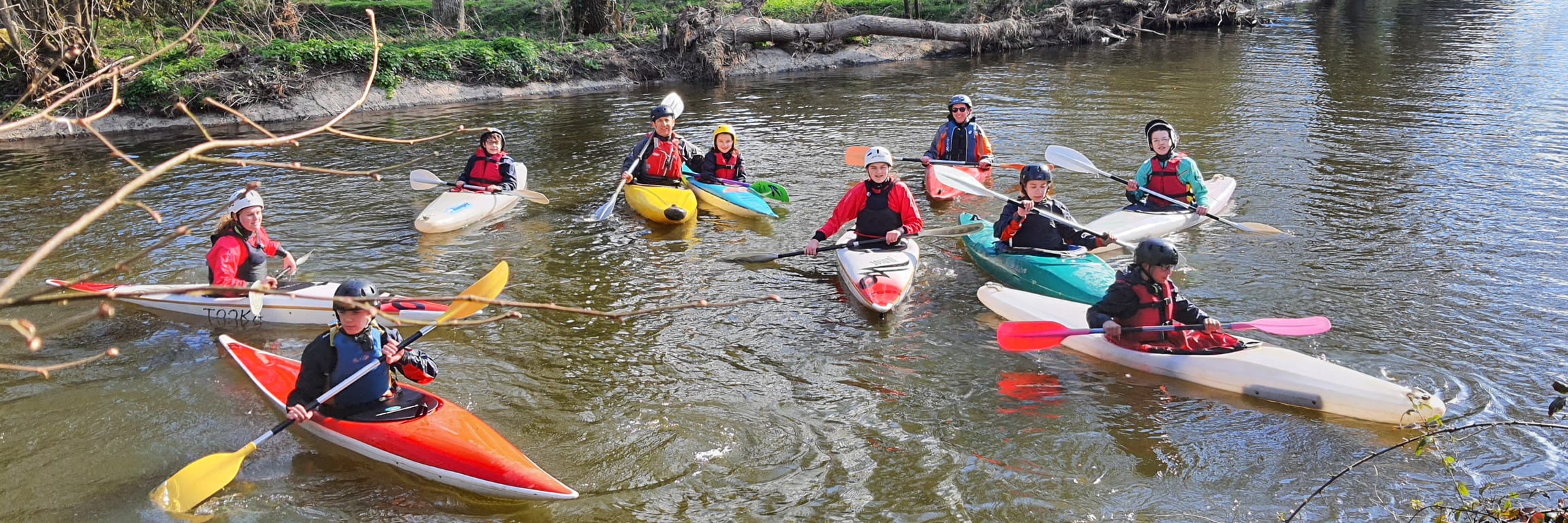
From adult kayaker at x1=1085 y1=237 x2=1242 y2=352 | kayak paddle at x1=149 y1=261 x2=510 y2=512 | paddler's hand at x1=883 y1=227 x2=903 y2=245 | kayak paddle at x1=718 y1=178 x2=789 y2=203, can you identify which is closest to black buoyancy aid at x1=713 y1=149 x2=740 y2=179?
kayak paddle at x1=718 y1=178 x2=789 y2=203

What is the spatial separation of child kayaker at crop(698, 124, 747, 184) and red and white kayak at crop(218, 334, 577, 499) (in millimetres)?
5395

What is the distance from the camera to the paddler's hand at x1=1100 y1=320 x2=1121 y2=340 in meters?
6.35

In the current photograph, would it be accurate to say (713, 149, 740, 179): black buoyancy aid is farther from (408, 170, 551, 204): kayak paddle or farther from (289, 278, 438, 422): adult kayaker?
(289, 278, 438, 422): adult kayaker

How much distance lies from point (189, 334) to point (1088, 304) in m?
6.45

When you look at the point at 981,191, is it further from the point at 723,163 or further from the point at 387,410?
the point at 387,410

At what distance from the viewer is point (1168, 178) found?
9.45 metres

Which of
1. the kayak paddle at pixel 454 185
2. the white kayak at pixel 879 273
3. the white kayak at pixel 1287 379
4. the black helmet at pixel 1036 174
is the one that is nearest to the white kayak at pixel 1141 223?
the black helmet at pixel 1036 174

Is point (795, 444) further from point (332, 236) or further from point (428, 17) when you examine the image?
point (428, 17)

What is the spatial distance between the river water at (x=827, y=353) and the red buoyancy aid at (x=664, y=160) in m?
0.56

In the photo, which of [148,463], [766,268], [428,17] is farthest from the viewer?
[428,17]

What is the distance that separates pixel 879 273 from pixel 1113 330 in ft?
6.30

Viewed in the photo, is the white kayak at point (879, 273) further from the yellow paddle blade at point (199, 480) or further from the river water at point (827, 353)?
the yellow paddle blade at point (199, 480)

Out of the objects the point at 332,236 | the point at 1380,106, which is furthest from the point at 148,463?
the point at 1380,106

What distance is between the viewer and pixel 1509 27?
21938 millimetres
